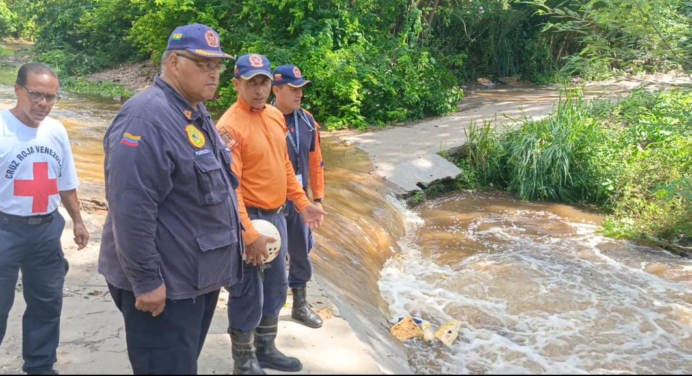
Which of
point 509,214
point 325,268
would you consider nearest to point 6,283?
point 325,268

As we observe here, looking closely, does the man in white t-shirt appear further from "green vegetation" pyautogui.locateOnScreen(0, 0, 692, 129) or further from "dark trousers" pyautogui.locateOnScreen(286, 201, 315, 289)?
"green vegetation" pyautogui.locateOnScreen(0, 0, 692, 129)

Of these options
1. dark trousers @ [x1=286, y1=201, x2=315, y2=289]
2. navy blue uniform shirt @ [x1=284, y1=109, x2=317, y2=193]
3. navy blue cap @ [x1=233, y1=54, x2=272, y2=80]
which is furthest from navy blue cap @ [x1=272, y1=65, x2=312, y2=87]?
dark trousers @ [x1=286, y1=201, x2=315, y2=289]

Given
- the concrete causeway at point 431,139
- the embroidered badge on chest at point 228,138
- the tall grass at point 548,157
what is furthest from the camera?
the tall grass at point 548,157

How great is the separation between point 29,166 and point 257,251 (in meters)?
1.40

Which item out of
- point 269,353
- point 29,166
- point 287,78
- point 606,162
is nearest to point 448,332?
point 269,353

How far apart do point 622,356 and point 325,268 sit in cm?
298

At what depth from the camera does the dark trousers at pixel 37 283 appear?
11.2 ft

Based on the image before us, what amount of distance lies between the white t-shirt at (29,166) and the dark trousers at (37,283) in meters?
0.10

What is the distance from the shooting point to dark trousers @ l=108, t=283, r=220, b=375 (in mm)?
2525

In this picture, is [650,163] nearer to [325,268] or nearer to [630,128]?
[630,128]

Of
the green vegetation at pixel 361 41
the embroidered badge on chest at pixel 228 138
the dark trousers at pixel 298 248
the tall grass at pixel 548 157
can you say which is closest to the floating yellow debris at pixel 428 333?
the dark trousers at pixel 298 248

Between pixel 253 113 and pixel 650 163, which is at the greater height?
pixel 253 113

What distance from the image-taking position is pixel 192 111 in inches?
103

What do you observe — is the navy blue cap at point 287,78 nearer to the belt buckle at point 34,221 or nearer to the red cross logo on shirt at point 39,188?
the red cross logo on shirt at point 39,188
